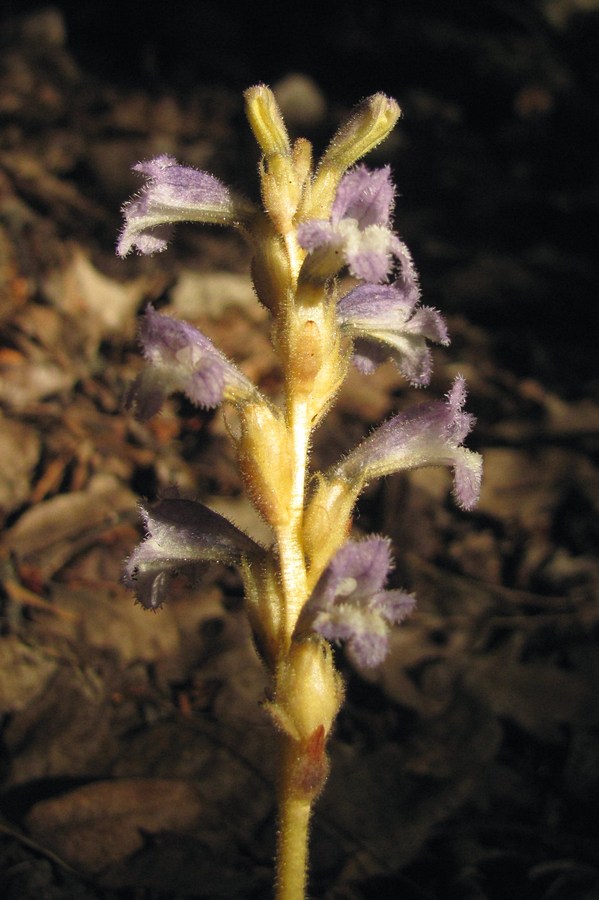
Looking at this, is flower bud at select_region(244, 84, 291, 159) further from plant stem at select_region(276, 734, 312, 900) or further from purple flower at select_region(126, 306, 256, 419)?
plant stem at select_region(276, 734, 312, 900)

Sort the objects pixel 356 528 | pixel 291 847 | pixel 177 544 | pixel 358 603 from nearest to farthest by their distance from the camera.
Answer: pixel 358 603 < pixel 291 847 < pixel 177 544 < pixel 356 528

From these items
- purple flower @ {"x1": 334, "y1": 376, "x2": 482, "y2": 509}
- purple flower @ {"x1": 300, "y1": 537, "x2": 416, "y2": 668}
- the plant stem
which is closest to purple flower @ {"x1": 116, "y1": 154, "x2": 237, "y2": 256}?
purple flower @ {"x1": 334, "y1": 376, "x2": 482, "y2": 509}

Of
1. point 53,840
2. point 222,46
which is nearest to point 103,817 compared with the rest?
point 53,840

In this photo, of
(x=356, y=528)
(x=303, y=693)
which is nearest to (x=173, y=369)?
(x=303, y=693)

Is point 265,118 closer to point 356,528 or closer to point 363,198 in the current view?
point 363,198

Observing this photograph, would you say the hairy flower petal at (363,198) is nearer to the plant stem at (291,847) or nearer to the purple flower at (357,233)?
the purple flower at (357,233)

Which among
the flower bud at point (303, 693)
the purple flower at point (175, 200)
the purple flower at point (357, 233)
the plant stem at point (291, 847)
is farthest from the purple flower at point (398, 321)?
the plant stem at point (291, 847)
